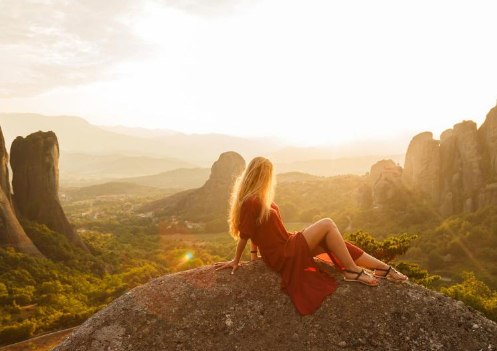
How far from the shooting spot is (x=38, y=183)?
2044 inches

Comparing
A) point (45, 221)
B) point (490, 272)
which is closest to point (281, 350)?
point (490, 272)

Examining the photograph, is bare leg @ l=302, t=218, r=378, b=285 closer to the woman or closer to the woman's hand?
the woman

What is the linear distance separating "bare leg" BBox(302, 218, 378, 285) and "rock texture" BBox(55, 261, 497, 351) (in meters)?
0.29

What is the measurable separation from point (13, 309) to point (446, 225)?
50.2 m

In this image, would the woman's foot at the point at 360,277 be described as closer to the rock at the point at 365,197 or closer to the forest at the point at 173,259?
the forest at the point at 173,259

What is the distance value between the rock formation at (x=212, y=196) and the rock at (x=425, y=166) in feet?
159

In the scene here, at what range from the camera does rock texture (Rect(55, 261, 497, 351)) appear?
22.8 ft

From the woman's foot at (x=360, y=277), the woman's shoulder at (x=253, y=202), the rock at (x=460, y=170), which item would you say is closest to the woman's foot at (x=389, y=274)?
the woman's foot at (x=360, y=277)

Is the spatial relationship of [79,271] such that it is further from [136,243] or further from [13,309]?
[136,243]

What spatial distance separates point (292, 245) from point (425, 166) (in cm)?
6714

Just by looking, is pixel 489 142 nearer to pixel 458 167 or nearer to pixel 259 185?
pixel 458 167

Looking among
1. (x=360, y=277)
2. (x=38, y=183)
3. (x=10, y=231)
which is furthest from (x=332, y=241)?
(x=38, y=183)

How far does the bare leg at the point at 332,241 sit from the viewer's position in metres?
7.65

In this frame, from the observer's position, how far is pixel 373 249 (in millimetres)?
23828
